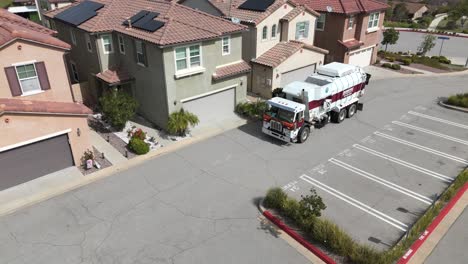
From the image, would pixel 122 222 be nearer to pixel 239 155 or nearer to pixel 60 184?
pixel 60 184

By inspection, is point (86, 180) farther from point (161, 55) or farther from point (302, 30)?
point (302, 30)

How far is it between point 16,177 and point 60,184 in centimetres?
199

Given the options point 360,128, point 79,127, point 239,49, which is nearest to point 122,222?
point 79,127

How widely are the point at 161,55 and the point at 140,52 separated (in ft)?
9.04

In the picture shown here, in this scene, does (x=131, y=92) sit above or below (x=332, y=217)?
above

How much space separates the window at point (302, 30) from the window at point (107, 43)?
14.5 m

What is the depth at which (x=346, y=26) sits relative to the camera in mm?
31688

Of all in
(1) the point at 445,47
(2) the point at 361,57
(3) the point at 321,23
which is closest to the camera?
(3) the point at 321,23

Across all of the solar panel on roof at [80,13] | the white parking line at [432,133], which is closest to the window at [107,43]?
the solar panel on roof at [80,13]

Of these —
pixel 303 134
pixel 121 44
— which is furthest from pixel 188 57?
pixel 303 134

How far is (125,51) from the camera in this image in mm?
22141

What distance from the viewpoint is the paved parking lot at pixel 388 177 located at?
14203mm

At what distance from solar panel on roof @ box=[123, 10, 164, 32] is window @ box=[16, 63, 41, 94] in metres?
6.52

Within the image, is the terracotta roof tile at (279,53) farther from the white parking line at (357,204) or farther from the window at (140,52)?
the white parking line at (357,204)
